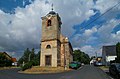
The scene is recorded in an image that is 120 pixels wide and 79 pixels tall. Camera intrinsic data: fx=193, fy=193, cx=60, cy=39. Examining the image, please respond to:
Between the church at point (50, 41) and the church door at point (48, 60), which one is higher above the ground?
the church at point (50, 41)

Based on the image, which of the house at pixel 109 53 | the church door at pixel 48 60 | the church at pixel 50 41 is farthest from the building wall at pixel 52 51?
the house at pixel 109 53

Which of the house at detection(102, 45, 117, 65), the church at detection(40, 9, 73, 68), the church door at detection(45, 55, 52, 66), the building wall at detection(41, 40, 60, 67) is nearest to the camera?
the building wall at detection(41, 40, 60, 67)

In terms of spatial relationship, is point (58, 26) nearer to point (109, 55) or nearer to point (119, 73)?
point (119, 73)

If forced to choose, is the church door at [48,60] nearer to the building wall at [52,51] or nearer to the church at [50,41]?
the church at [50,41]

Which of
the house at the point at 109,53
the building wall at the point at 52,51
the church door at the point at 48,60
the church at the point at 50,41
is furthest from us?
the house at the point at 109,53

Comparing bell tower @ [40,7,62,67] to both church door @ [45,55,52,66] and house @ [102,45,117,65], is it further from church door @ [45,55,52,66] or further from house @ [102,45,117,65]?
house @ [102,45,117,65]

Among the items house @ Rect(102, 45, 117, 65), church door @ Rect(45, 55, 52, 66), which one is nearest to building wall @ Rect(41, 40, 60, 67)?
church door @ Rect(45, 55, 52, 66)

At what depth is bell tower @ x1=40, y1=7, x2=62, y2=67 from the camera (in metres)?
41.6

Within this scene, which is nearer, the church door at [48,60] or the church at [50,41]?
the church at [50,41]

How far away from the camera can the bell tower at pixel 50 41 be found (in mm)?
41562

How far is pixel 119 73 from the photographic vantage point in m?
21.1

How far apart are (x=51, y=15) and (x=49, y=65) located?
1141 centimetres

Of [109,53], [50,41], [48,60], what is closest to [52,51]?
[48,60]

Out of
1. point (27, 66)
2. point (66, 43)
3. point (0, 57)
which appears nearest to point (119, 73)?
point (27, 66)
